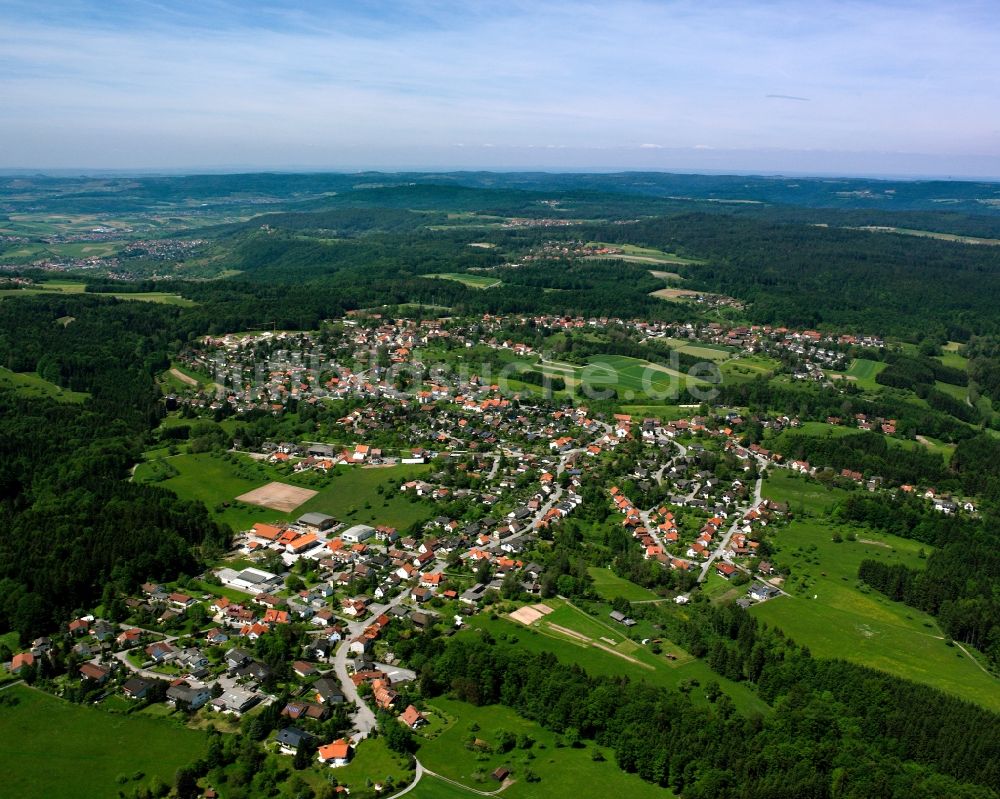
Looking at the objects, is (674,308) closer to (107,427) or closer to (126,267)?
(107,427)

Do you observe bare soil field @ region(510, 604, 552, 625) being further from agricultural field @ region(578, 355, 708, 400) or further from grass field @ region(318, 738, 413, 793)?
agricultural field @ region(578, 355, 708, 400)

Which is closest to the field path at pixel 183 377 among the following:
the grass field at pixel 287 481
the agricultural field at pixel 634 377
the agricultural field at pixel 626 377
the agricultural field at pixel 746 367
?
the grass field at pixel 287 481

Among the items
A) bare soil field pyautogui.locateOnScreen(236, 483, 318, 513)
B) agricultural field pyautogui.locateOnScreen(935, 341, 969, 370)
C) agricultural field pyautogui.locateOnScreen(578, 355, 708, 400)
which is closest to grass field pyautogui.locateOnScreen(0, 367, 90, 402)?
bare soil field pyautogui.locateOnScreen(236, 483, 318, 513)

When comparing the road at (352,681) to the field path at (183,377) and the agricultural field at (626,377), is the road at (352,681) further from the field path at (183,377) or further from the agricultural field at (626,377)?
the field path at (183,377)

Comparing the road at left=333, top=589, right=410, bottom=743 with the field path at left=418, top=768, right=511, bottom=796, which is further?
the road at left=333, top=589, right=410, bottom=743

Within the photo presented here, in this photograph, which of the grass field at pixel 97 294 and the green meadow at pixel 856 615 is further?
the grass field at pixel 97 294

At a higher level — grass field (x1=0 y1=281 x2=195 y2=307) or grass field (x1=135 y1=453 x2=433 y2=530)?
grass field (x1=0 y1=281 x2=195 y2=307)

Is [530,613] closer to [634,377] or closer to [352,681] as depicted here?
[352,681]
